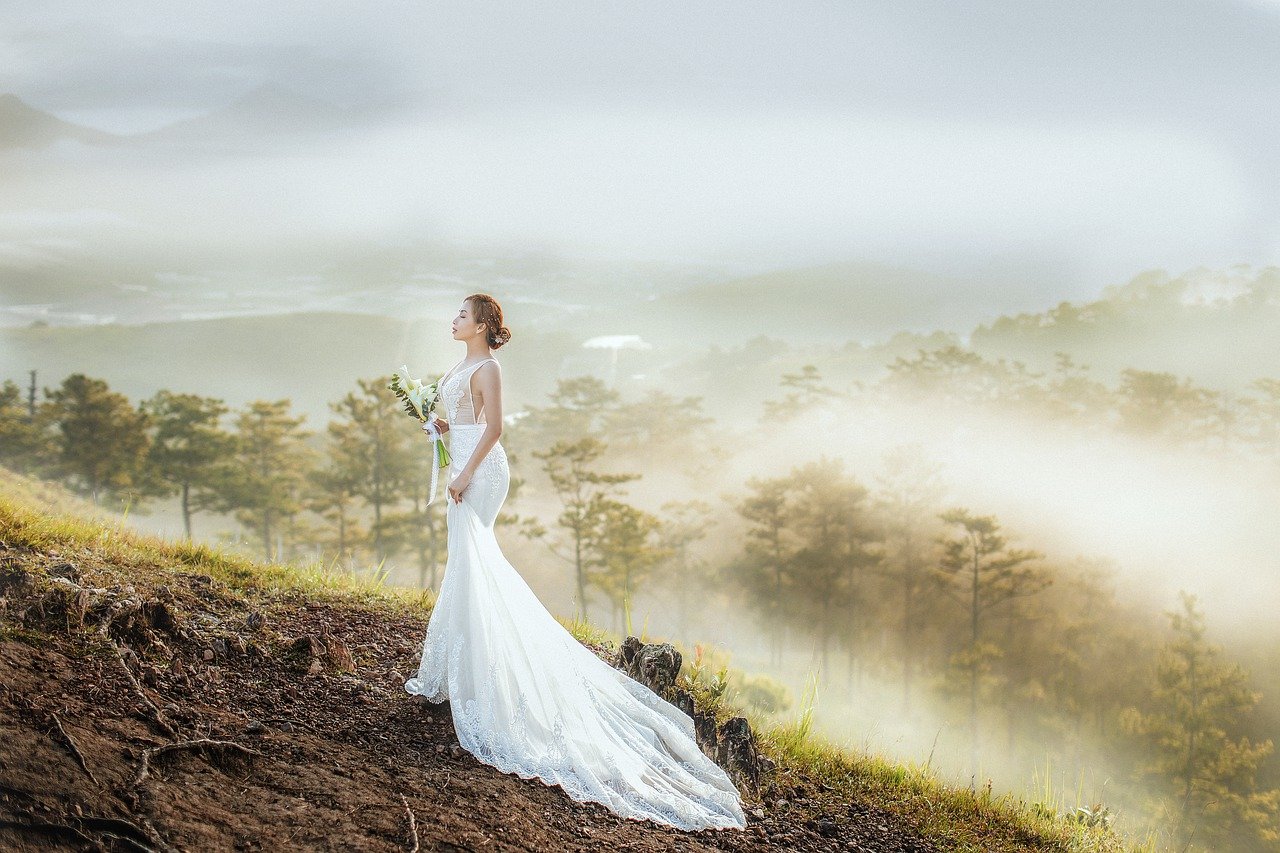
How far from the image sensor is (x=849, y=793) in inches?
286

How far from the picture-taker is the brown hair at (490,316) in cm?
630

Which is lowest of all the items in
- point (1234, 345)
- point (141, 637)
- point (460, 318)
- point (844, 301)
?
point (141, 637)

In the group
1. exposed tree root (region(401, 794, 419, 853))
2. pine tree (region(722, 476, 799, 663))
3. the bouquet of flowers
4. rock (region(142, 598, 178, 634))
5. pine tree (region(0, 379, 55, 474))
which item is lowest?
pine tree (region(722, 476, 799, 663))

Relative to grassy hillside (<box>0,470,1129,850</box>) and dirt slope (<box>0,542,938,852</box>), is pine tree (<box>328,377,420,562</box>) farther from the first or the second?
dirt slope (<box>0,542,938,852</box>)

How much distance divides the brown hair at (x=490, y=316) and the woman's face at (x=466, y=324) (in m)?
0.03

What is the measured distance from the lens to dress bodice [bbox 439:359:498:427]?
6.36 m

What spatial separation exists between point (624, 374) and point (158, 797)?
118143 mm

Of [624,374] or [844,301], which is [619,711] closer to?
[624,374]

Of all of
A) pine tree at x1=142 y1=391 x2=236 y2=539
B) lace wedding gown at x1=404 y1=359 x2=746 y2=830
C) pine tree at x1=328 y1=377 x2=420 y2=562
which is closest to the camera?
lace wedding gown at x1=404 y1=359 x2=746 y2=830

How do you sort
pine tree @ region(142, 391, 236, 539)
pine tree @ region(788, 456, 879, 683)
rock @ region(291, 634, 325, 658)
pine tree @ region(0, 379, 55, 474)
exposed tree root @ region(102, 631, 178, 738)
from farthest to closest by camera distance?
pine tree @ region(0, 379, 55, 474) → pine tree @ region(142, 391, 236, 539) → pine tree @ region(788, 456, 879, 683) → rock @ region(291, 634, 325, 658) → exposed tree root @ region(102, 631, 178, 738)

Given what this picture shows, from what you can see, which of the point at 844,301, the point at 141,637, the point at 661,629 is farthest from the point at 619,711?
A: the point at 844,301

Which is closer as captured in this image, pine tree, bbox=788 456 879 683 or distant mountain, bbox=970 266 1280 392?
pine tree, bbox=788 456 879 683

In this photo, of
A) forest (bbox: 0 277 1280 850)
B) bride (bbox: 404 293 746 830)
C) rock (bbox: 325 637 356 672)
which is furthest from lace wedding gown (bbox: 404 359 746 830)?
forest (bbox: 0 277 1280 850)

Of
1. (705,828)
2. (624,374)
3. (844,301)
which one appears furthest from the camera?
(844,301)
